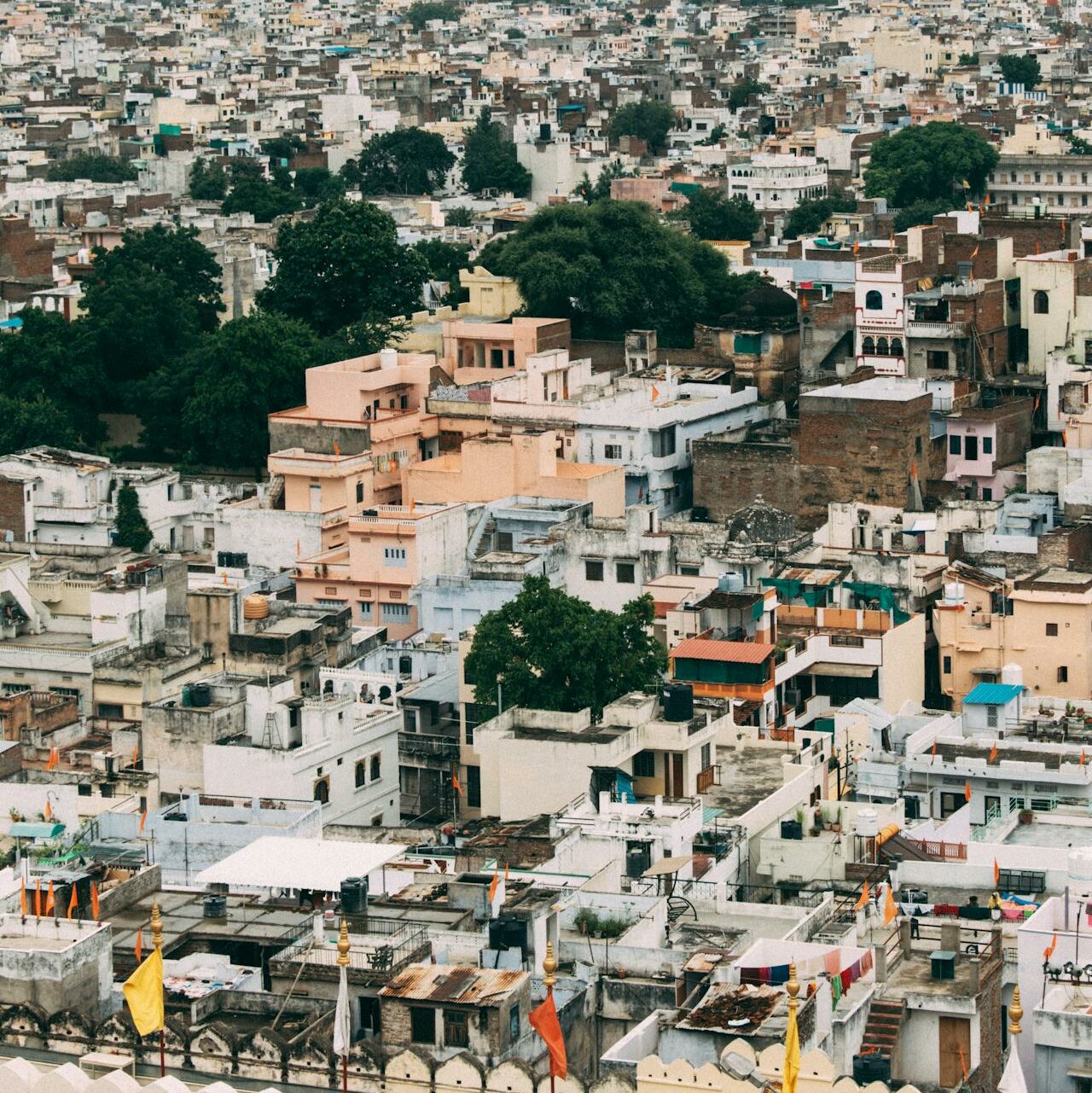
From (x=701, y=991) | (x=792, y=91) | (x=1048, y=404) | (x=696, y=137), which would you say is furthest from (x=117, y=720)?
(x=792, y=91)

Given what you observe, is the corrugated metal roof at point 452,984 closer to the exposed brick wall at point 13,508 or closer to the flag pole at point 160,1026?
the flag pole at point 160,1026

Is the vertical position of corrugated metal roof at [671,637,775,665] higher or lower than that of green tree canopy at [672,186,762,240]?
lower

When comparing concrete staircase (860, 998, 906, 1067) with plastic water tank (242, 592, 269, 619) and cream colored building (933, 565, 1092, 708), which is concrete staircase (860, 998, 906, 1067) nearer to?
cream colored building (933, 565, 1092, 708)

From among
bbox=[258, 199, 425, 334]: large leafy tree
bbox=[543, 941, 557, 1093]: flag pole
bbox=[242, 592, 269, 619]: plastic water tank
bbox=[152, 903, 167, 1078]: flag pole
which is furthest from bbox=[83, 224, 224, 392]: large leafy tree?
bbox=[543, 941, 557, 1093]: flag pole

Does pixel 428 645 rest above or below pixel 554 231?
below

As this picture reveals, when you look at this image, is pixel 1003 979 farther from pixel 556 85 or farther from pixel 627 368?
pixel 556 85

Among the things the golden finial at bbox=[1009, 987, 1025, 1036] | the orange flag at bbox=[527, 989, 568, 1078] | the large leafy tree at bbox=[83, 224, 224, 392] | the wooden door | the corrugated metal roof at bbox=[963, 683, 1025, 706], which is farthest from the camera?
the large leafy tree at bbox=[83, 224, 224, 392]

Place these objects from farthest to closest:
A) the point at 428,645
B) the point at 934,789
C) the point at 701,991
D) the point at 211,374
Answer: the point at 211,374 < the point at 428,645 < the point at 934,789 < the point at 701,991
